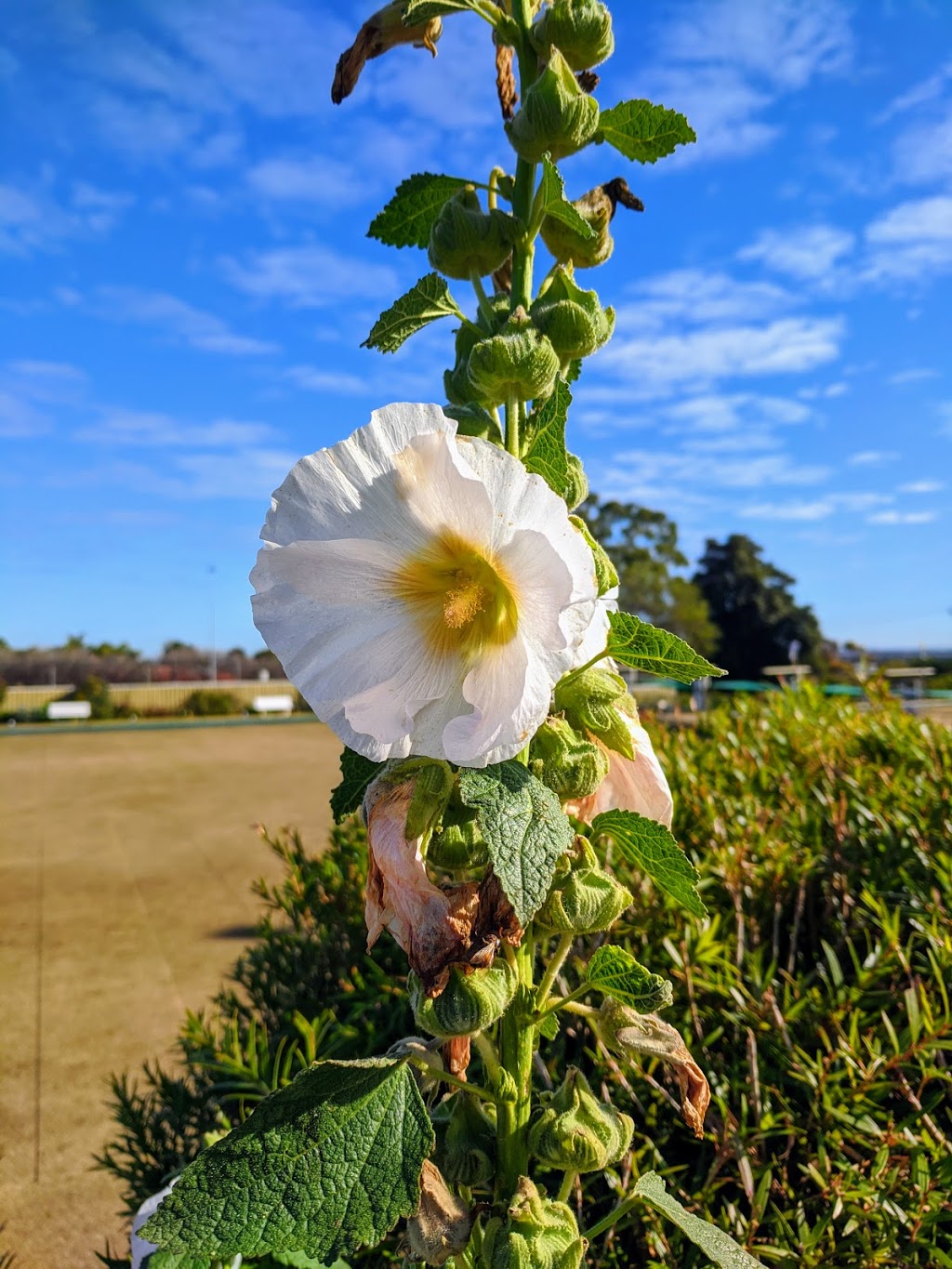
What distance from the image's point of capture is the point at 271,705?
2094cm

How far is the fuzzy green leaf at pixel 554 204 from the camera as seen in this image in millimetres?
758

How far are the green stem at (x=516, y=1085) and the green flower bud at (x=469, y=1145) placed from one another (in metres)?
0.01

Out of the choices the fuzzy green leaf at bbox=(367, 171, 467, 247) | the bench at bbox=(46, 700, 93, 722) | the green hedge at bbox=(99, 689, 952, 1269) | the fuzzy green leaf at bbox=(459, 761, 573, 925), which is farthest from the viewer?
the bench at bbox=(46, 700, 93, 722)

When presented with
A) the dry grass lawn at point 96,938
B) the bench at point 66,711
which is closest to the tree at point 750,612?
the bench at point 66,711

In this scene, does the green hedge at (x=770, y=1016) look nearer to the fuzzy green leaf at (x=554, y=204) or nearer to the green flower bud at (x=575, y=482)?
the green flower bud at (x=575, y=482)

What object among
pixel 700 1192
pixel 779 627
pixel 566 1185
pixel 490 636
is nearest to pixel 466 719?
pixel 490 636

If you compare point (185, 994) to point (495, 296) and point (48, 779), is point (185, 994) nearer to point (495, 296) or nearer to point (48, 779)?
point (495, 296)

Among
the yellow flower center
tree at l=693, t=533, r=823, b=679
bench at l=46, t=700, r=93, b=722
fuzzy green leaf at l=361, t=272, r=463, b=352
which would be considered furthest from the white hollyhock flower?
tree at l=693, t=533, r=823, b=679

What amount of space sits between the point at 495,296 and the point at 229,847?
5426mm

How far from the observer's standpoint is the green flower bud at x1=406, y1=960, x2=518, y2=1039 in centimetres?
67

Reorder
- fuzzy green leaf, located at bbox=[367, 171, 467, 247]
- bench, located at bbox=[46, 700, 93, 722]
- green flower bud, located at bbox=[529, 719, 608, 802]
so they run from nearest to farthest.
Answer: green flower bud, located at bbox=[529, 719, 608, 802] < fuzzy green leaf, located at bbox=[367, 171, 467, 247] < bench, located at bbox=[46, 700, 93, 722]

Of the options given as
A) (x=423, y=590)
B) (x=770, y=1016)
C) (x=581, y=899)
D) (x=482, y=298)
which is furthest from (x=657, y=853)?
(x=770, y=1016)

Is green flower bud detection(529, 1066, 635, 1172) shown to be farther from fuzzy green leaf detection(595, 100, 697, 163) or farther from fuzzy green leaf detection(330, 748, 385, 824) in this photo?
fuzzy green leaf detection(595, 100, 697, 163)

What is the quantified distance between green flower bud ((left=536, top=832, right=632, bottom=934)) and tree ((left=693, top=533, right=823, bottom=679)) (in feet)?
89.8
